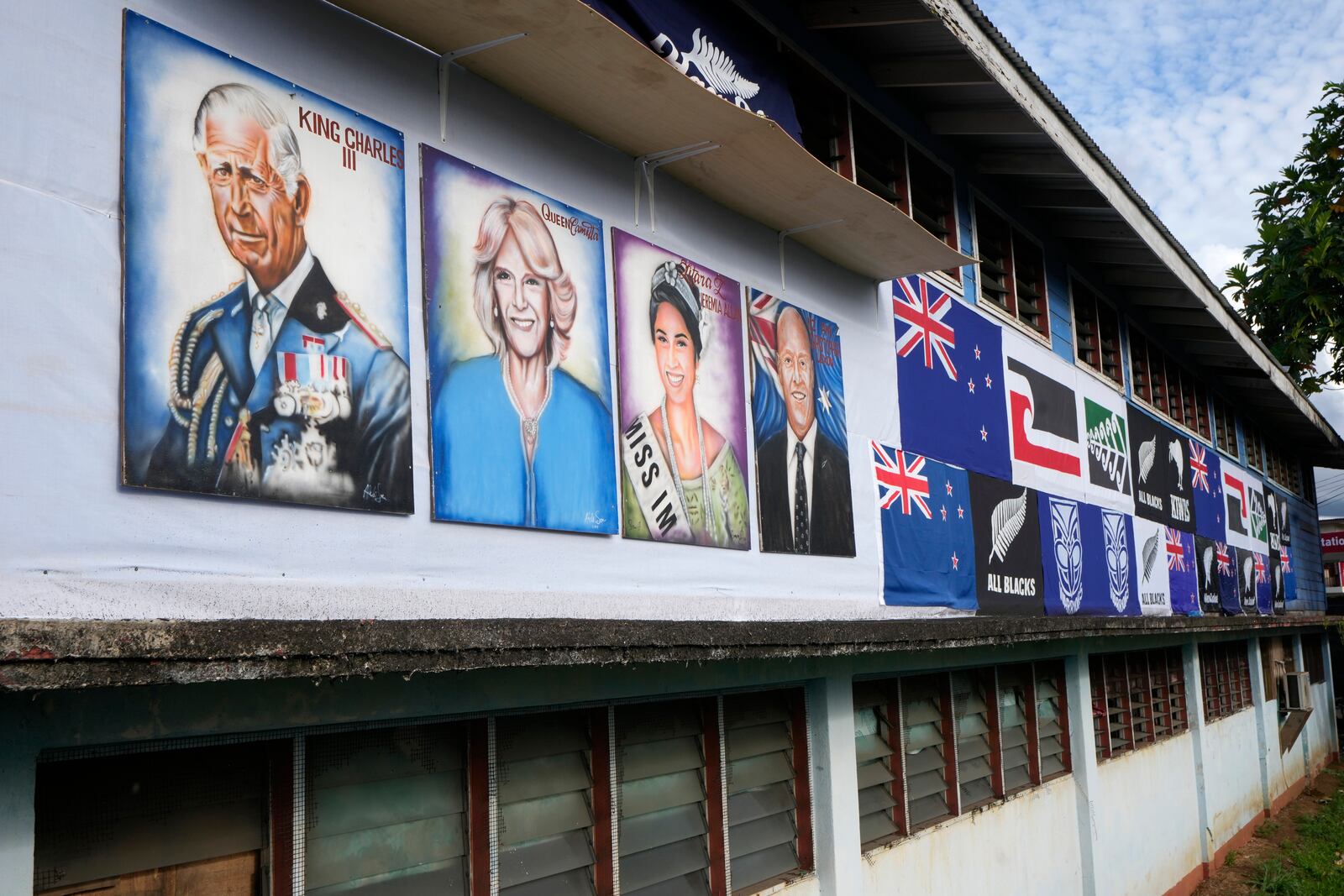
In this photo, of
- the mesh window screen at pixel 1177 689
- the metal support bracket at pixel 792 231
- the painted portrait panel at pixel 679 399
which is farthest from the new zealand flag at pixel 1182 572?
the painted portrait panel at pixel 679 399

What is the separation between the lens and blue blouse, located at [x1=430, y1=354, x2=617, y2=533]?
4.55m

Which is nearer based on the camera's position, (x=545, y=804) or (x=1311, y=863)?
(x=545, y=804)

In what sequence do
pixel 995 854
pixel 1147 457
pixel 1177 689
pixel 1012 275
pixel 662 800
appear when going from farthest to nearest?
pixel 1177 689 < pixel 1147 457 < pixel 1012 275 < pixel 995 854 < pixel 662 800

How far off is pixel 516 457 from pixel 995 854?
21.1ft

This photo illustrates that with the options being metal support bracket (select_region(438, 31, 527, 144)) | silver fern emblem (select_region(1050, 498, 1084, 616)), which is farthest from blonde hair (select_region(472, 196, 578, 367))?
silver fern emblem (select_region(1050, 498, 1084, 616))

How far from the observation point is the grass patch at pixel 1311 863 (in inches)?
579

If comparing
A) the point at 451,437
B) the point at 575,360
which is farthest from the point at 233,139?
A: the point at 575,360

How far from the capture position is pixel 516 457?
486 cm

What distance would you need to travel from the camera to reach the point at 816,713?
720 centimetres

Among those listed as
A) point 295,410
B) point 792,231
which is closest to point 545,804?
point 295,410

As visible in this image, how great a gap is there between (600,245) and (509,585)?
1803 mm

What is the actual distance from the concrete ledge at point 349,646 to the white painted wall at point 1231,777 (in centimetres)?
1269

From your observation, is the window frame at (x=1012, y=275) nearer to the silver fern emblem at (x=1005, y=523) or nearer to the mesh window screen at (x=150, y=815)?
the silver fern emblem at (x=1005, y=523)

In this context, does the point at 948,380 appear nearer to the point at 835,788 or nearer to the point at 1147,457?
the point at 835,788
